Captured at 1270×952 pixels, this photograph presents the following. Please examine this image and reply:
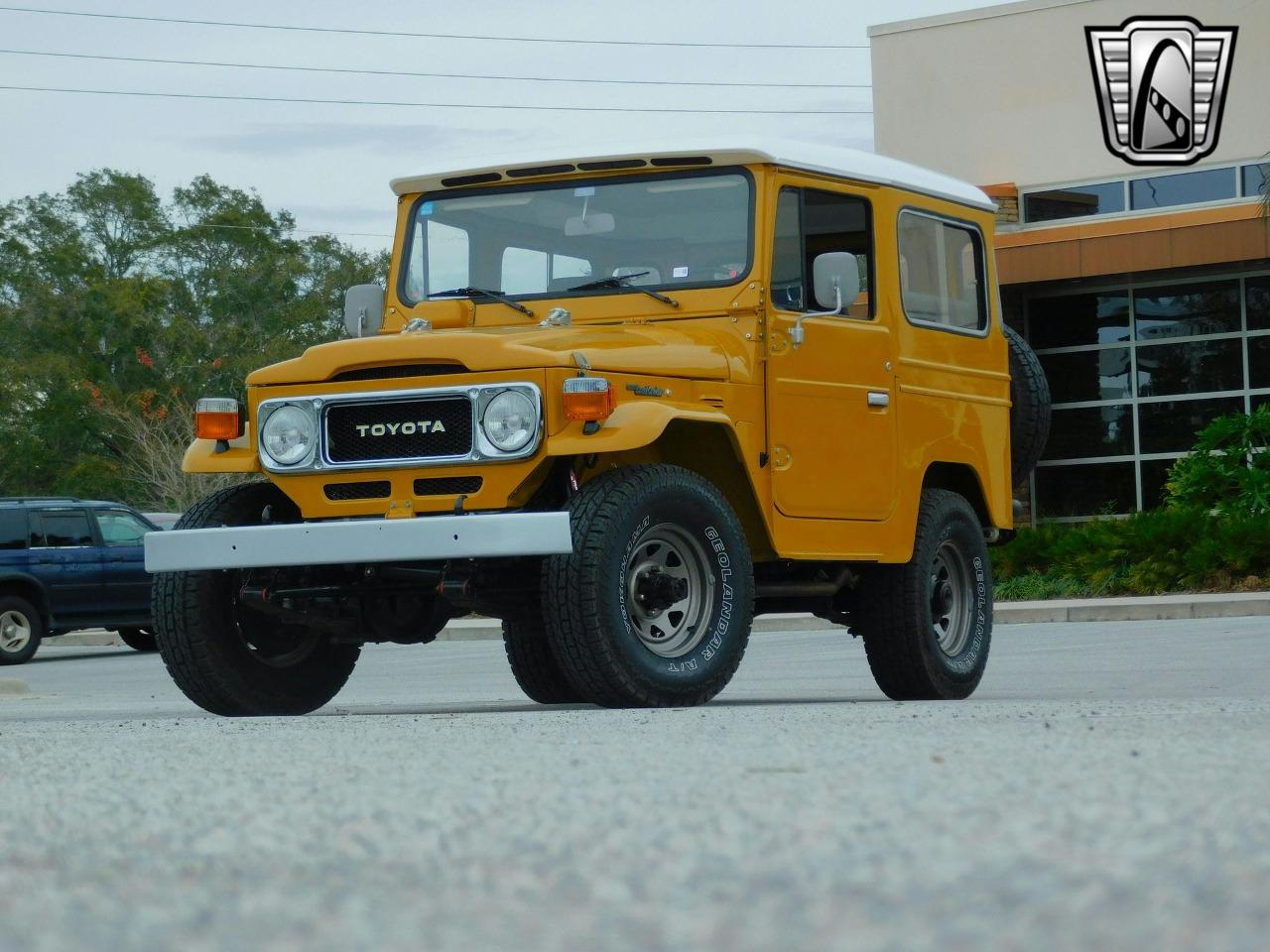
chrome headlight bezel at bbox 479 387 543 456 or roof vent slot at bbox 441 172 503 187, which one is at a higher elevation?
roof vent slot at bbox 441 172 503 187

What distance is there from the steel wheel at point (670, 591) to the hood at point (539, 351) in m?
0.72

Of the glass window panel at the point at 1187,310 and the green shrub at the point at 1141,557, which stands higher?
the glass window panel at the point at 1187,310

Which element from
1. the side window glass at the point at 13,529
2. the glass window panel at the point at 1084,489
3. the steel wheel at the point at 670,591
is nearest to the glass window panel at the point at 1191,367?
the glass window panel at the point at 1084,489

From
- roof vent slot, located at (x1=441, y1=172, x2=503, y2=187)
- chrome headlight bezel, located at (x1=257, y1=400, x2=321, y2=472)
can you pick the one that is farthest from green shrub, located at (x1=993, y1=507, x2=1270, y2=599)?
chrome headlight bezel, located at (x1=257, y1=400, x2=321, y2=472)

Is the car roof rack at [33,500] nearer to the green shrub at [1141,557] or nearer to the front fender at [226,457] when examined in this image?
the green shrub at [1141,557]

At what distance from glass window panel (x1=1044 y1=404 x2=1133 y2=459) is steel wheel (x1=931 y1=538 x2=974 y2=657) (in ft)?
66.8

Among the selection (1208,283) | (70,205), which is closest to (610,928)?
(1208,283)

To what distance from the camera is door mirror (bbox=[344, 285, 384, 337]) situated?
10211 millimetres

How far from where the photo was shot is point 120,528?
23750mm

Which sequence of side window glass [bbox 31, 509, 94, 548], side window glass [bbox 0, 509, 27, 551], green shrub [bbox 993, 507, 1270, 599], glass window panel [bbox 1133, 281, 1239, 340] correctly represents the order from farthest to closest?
glass window panel [bbox 1133, 281, 1239, 340], side window glass [bbox 31, 509, 94, 548], side window glass [bbox 0, 509, 27, 551], green shrub [bbox 993, 507, 1270, 599]

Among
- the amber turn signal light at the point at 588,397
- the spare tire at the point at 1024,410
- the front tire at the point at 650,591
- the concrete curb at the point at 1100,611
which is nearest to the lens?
the front tire at the point at 650,591

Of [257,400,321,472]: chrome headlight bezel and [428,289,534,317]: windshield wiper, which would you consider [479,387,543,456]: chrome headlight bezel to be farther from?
[428,289,534,317]: windshield wiper

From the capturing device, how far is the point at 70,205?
68.8 meters

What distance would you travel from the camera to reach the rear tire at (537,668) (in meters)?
10.1
